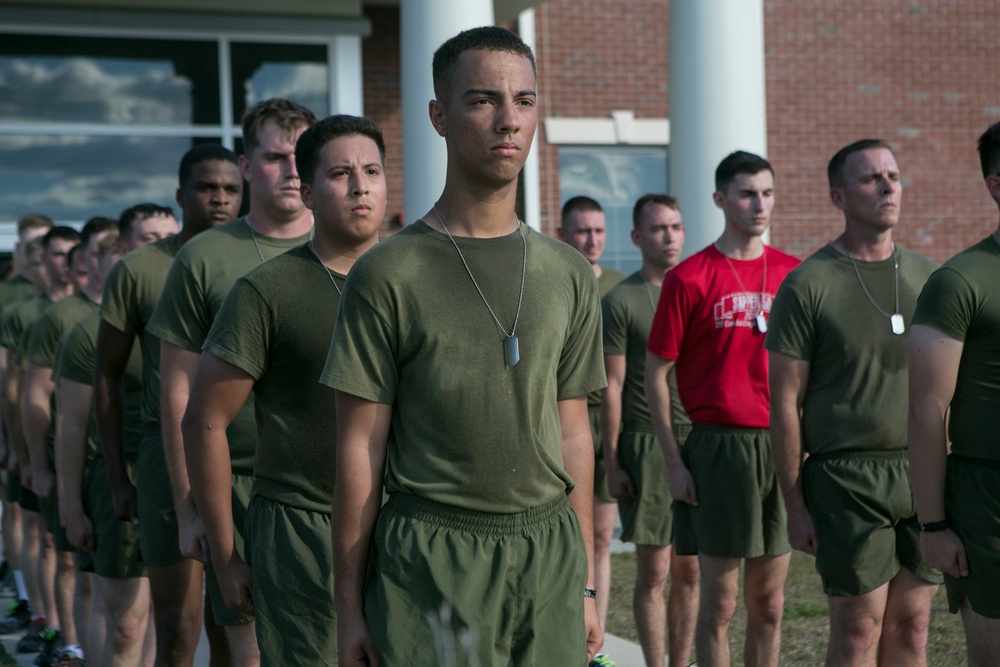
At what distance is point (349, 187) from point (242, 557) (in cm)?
121

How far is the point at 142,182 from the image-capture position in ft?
45.4

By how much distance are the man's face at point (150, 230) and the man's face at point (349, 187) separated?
2.80 m

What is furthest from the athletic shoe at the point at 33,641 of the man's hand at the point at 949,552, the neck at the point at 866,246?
the man's hand at the point at 949,552

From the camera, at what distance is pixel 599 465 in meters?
7.67

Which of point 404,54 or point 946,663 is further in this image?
point 404,54

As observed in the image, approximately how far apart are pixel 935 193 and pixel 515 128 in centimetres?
1505

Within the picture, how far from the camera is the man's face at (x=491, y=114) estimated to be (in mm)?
2857

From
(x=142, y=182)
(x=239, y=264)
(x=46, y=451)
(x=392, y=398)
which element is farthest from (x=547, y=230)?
(x=392, y=398)

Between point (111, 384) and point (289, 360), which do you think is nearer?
point (289, 360)

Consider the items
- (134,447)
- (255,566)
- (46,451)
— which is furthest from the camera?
(46,451)

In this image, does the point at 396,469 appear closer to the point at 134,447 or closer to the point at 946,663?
the point at 134,447

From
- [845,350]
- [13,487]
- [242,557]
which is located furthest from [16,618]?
[845,350]

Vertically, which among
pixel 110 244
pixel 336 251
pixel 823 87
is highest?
pixel 823 87

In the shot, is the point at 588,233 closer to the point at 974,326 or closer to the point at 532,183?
the point at 974,326
